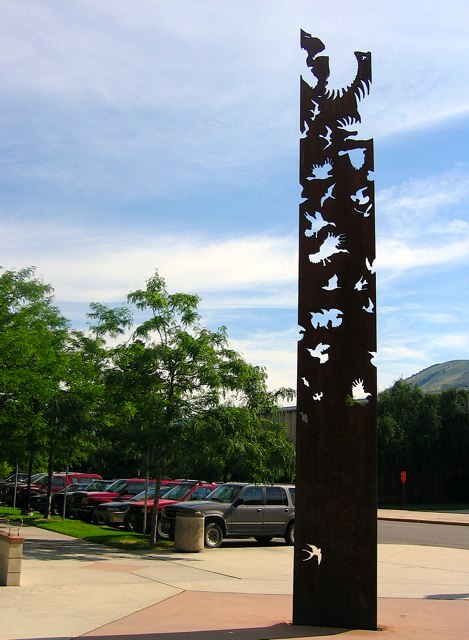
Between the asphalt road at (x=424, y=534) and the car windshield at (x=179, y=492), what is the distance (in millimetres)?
5917

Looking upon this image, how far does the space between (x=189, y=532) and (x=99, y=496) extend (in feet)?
32.4

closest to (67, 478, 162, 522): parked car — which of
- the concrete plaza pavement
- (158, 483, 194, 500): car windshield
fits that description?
(158, 483, 194, 500): car windshield

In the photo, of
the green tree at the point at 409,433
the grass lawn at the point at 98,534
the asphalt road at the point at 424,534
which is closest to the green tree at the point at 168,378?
the grass lawn at the point at 98,534

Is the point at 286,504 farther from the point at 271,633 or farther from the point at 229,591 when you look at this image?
the point at 271,633

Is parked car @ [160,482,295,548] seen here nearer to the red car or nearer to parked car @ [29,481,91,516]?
the red car

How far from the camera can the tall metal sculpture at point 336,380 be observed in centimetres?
858

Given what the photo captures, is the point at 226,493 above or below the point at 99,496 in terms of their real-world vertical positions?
above

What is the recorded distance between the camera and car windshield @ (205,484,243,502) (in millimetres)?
19844

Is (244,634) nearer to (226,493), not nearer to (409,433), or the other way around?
(226,493)

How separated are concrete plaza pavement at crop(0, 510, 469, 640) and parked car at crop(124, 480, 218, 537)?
4.21 metres

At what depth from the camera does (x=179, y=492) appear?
23156 millimetres

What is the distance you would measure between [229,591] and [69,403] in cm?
1277

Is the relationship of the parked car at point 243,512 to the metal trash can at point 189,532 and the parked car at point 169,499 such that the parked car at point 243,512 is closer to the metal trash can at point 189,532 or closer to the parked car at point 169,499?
the metal trash can at point 189,532

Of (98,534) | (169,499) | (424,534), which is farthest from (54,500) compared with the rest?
(424,534)
